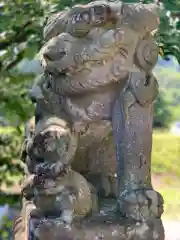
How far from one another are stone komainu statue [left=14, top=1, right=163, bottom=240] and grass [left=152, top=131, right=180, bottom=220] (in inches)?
116

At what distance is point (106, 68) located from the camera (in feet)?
5.54

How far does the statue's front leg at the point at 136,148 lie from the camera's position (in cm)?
164

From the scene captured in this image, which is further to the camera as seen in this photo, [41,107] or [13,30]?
[13,30]

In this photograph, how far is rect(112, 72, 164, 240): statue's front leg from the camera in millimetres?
1643

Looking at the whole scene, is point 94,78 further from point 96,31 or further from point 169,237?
point 169,237

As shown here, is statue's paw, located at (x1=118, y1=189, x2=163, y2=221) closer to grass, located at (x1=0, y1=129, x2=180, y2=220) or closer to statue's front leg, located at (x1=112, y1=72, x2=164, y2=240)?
statue's front leg, located at (x1=112, y1=72, x2=164, y2=240)

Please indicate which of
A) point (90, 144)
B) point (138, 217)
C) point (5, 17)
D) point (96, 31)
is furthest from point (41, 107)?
point (5, 17)

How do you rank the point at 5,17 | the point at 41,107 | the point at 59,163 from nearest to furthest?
1. the point at 59,163
2. the point at 41,107
3. the point at 5,17

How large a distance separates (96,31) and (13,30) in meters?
2.33

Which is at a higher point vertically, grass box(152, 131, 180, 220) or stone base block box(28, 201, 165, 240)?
stone base block box(28, 201, 165, 240)

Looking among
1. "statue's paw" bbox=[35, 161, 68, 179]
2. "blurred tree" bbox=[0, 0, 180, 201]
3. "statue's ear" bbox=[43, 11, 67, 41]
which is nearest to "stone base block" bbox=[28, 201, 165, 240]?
"statue's paw" bbox=[35, 161, 68, 179]

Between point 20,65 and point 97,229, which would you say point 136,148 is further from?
point 20,65

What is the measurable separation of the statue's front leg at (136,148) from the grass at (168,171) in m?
2.94

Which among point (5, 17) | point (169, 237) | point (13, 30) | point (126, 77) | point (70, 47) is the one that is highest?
point (70, 47)
